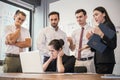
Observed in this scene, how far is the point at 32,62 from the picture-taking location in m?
1.97

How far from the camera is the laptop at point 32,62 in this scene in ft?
6.34

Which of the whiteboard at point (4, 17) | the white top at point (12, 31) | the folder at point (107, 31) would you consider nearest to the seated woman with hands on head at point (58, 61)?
the white top at point (12, 31)

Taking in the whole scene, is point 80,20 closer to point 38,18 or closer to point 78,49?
point 78,49

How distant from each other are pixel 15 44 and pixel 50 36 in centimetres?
56

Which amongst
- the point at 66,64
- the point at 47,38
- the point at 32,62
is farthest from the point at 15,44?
the point at 32,62

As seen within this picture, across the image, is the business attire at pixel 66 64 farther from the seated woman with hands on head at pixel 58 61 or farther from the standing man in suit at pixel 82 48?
the standing man in suit at pixel 82 48

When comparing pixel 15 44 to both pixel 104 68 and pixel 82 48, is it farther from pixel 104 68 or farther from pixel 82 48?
pixel 104 68

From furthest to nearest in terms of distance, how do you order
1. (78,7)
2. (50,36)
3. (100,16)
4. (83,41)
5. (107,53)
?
(78,7) → (50,36) → (83,41) → (100,16) → (107,53)

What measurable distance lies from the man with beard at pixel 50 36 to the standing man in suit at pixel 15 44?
0.21 m

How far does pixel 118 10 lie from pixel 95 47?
1.26m

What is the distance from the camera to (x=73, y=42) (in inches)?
123

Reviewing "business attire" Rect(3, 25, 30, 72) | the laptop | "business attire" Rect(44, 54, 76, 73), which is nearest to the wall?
"business attire" Rect(44, 54, 76, 73)

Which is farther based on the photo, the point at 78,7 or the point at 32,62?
the point at 78,7

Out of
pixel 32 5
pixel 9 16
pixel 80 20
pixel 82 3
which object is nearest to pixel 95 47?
pixel 80 20
